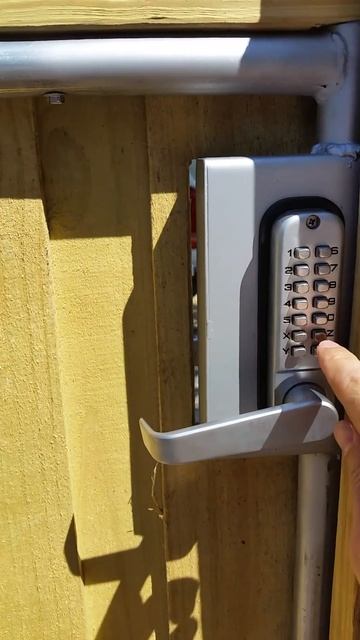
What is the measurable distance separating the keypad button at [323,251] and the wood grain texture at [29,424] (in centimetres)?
26

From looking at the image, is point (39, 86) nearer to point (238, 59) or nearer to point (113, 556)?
point (238, 59)

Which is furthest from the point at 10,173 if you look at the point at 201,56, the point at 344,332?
the point at 344,332

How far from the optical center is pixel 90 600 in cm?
77

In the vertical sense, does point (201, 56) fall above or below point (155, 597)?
above

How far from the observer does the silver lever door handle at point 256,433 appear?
1.89 feet

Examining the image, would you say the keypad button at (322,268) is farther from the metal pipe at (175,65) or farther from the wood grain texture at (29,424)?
the wood grain texture at (29,424)

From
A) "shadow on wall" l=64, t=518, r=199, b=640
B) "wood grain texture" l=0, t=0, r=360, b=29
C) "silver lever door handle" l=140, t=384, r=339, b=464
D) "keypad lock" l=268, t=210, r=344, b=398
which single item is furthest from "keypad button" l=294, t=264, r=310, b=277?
"shadow on wall" l=64, t=518, r=199, b=640

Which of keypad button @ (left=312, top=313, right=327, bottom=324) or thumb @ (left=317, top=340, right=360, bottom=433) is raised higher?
keypad button @ (left=312, top=313, right=327, bottom=324)

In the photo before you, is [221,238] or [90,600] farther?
[90,600]

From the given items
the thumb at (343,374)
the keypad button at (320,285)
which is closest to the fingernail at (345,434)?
the thumb at (343,374)

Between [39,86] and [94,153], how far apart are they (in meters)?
0.10

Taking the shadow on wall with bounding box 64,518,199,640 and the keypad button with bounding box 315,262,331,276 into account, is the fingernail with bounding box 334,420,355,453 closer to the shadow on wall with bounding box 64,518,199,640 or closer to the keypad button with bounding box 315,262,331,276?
the keypad button with bounding box 315,262,331,276

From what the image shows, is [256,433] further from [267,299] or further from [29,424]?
[29,424]

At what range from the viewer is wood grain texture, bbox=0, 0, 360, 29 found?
0.54 m
